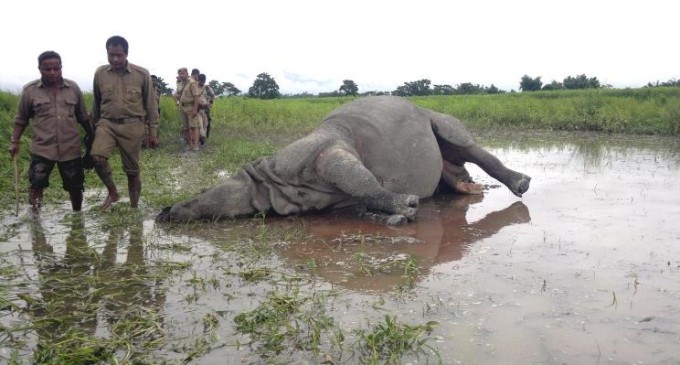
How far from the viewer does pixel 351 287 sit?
A: 13.2ft

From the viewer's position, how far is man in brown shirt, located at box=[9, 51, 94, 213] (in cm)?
605

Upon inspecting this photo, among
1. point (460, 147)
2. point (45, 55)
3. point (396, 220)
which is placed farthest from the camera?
point (460, 147)

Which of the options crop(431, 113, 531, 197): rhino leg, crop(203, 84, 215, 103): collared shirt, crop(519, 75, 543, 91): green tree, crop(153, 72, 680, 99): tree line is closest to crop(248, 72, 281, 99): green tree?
crop(153, 72, 680, 99): tree line

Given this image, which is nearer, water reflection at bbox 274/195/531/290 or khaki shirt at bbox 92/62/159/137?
water reflection at bbox 274/195/531/290


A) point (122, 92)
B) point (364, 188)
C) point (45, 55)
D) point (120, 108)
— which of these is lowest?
point (364, 188)

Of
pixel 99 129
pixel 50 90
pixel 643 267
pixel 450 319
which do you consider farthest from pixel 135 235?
pixel 643 267

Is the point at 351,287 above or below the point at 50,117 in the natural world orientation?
below

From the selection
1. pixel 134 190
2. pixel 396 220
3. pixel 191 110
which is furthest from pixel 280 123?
pixel 396 220

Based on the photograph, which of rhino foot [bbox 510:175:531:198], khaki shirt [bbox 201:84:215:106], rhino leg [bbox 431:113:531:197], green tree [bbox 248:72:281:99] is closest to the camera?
rhino foot [bbox 510:175:531:198]

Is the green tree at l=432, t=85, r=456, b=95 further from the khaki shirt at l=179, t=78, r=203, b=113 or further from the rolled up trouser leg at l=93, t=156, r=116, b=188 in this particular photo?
the rolled up trouser leg at l=93, t=156, r=116, b=188

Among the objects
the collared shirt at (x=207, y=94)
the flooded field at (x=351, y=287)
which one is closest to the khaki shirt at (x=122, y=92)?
the flooded field at (x=351, y=287)

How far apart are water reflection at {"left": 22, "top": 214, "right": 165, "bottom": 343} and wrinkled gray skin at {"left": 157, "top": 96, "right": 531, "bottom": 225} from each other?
34.4 inches

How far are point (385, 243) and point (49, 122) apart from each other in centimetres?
358

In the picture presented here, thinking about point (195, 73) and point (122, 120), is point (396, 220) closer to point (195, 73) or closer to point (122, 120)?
point (122, 120)
